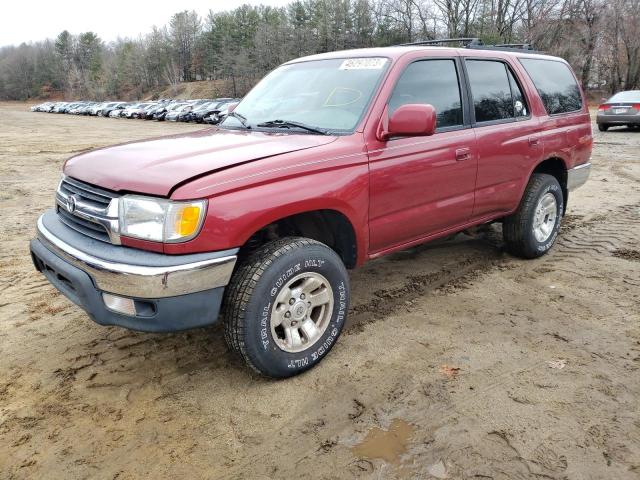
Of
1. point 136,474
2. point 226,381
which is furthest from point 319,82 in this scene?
point 136,474

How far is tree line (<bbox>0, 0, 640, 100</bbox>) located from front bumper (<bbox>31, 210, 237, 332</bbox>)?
45.3 meters

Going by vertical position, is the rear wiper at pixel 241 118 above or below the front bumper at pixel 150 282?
above

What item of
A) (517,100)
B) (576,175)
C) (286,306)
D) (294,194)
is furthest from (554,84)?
(286,306)

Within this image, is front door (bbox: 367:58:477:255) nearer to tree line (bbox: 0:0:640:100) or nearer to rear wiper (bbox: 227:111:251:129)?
rear wiper (bbox: 227:111:251:129)

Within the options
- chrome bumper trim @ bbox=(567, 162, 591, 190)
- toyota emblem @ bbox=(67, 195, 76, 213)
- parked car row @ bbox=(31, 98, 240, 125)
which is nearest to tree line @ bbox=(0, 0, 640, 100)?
parked car row @ bbox=(31, 98, 240, 125)

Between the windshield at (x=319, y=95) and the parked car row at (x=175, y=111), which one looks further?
the parked car row at (x=175, y=111)

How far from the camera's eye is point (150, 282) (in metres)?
2.46

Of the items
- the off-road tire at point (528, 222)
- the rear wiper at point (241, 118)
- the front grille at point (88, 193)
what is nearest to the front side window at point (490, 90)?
the off-road tire at point (528, 222)

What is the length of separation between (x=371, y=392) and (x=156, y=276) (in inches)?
53.2

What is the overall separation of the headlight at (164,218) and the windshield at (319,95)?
47.4 inches

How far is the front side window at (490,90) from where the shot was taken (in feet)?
13.3

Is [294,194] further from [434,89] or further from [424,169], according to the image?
[434,89]

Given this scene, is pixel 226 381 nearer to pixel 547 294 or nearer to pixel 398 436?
pixel 398 436

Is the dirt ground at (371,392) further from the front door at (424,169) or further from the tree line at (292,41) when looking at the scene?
the tree line at (292,41)
